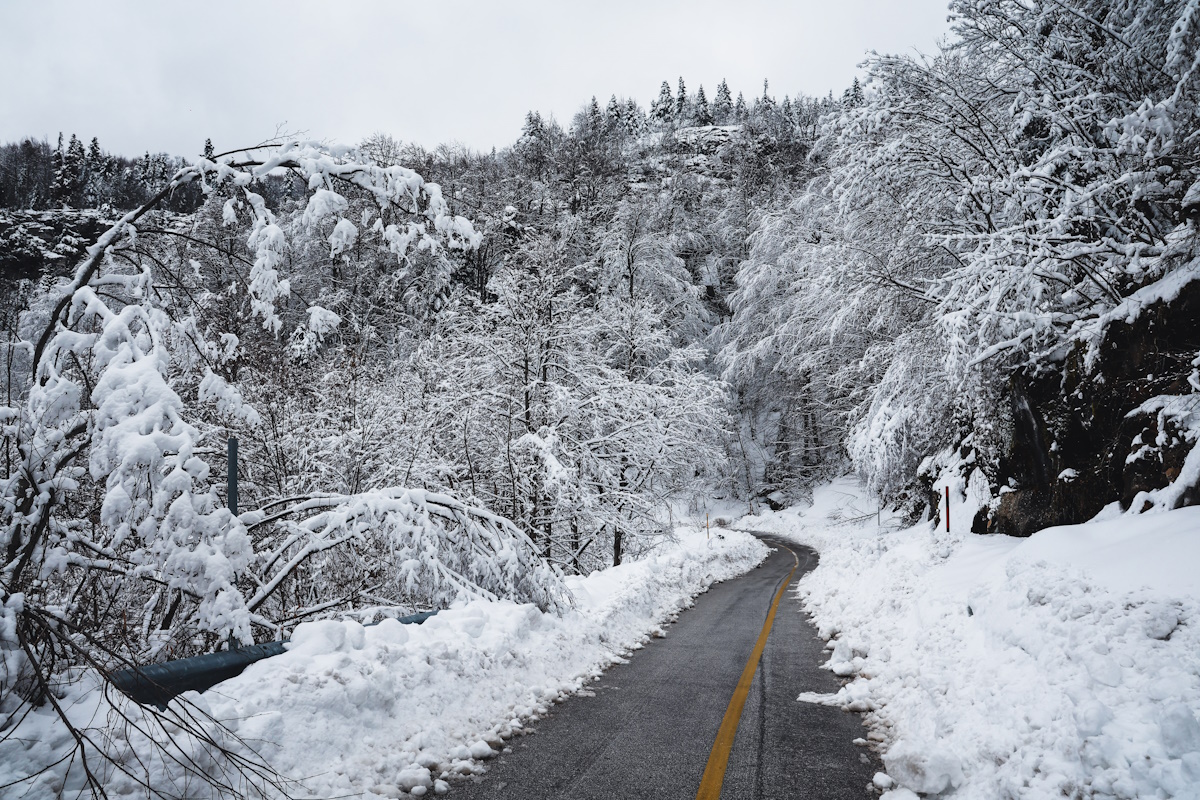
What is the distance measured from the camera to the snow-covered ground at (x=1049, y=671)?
10.5 ft

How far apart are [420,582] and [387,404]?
218 inches

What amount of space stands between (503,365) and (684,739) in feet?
33.4

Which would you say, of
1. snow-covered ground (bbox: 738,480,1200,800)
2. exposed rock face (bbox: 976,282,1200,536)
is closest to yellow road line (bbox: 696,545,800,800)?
snow-covered ground (bbox: 738,480,1200,800)

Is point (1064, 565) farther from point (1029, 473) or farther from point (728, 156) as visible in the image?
point (728, 156)

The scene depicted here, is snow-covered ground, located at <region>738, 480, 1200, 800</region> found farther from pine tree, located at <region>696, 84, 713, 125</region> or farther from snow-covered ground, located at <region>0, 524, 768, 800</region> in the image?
pine tree, located at <region>696, 84, 713, 125</region>

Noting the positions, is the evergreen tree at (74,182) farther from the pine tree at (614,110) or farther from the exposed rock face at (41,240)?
the pine tree at (614,110)

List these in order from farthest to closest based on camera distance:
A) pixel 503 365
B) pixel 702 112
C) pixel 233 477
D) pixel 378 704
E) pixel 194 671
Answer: pixel 702 112
pixel 503 365
pixel 233 477
pixel 378 704
pixel 194 671

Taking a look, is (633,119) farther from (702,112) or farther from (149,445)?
(149,445)

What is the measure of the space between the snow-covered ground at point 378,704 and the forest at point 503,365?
0.35 metres

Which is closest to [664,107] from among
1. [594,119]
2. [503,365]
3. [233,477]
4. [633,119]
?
[633,119]

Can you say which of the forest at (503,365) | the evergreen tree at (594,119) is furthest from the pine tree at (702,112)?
the forest at (503,365)

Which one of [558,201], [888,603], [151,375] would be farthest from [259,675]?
[558,201]

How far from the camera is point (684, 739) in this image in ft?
14.2

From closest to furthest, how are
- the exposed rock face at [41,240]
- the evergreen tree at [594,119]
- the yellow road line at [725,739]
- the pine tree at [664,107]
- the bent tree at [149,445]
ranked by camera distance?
the bent tree at [149,445]
the exposed rock face at [41,240]
the yellow road line at [725,739]
the evergreen tree at [594,119]
the pine tree at [664,107]
